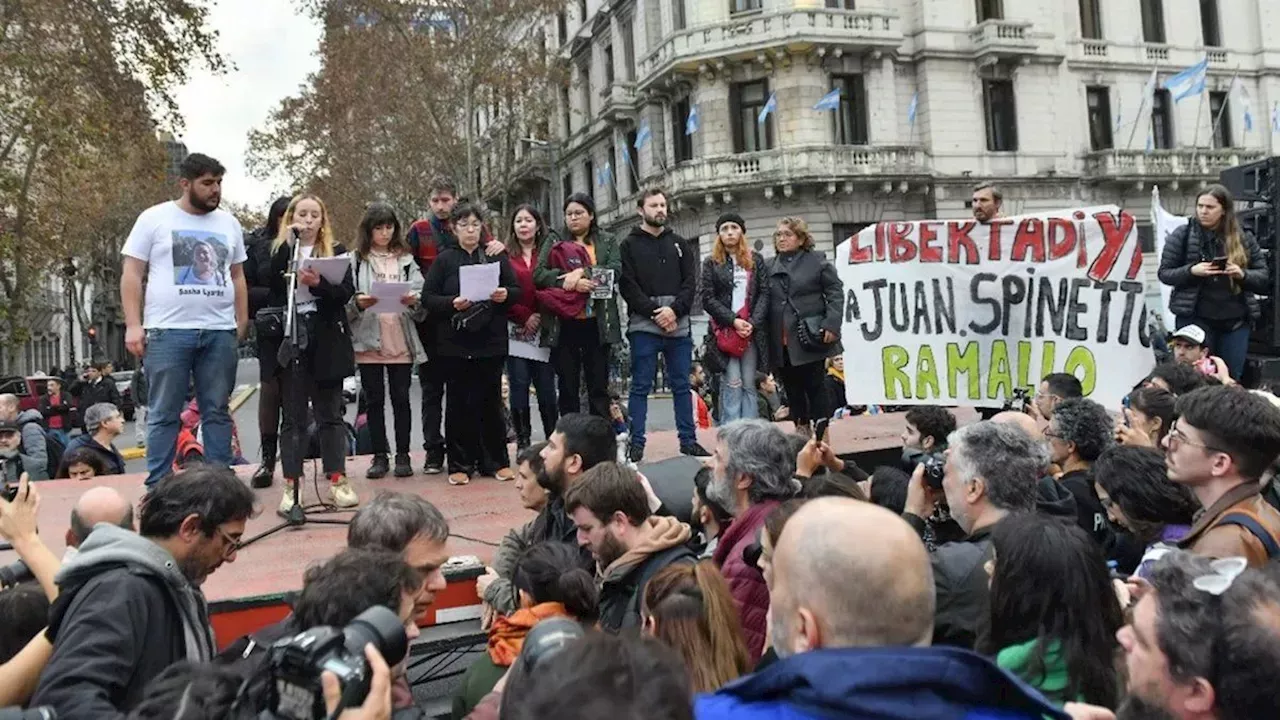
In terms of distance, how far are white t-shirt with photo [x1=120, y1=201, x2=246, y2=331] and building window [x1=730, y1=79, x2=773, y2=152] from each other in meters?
25.4

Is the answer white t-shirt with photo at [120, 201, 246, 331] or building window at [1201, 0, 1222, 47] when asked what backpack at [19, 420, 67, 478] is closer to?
white t-shirt with photo at [120, 201, 246, 331]

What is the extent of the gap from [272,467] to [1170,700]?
5.74 meters

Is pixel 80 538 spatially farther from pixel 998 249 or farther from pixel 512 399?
pixel 998 249

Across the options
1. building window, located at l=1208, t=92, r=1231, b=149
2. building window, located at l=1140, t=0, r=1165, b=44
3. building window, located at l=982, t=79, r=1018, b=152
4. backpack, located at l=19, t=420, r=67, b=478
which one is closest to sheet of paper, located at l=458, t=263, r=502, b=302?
backpack, located at l=19, t=420, r=67, b=478

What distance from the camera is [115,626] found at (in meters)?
2.33

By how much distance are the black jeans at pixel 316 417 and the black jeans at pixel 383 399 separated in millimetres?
532

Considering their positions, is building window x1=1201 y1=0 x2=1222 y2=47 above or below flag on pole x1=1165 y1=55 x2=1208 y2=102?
above

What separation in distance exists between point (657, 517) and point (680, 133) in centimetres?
2915

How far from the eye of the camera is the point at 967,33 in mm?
29891

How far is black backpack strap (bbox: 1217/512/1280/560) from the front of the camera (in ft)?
9.98

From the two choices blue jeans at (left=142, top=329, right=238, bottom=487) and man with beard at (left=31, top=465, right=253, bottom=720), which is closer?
man with beard at (left=31, top=465, right=253, bottom=720)

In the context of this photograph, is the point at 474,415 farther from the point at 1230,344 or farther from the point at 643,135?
the point at 643,135

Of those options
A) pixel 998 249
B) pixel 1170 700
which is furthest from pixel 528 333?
pixel 1170 700

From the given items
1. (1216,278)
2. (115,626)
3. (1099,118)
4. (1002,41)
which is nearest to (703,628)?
(115,626)
